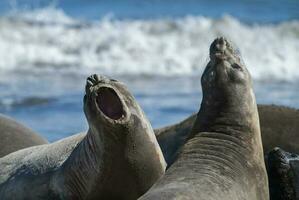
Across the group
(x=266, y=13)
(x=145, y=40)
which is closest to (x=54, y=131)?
(x=145, y=40)

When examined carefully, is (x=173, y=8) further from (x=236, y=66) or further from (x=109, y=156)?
(x=236, y=66)

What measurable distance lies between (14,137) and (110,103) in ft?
8.04

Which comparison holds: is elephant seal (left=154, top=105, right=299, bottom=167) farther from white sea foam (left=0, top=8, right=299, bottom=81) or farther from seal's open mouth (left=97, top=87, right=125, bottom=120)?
white sea foam (left=0, top=8, right=299, bottom=81)

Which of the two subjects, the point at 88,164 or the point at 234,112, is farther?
the point at 88,164

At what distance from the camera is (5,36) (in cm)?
1956

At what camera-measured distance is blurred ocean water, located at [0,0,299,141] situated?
1216 centimetres

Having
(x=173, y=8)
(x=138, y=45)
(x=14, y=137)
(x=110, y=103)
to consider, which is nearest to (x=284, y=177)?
(x=110, y=103)

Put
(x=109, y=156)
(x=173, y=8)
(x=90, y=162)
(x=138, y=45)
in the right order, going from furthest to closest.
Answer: (x=173, y=8)
(x=138, y=45)
(x=90, y=162)
(x=109, y=156)

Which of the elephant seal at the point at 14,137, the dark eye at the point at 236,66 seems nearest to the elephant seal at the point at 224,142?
the dark eye at the point at 236,66

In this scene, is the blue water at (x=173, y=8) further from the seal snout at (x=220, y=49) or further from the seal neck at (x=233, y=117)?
the seal neck at (x=233, y=117)

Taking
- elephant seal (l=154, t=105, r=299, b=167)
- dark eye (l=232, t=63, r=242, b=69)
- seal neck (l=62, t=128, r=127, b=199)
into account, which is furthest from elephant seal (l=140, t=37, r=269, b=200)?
elephant seal (l=154, t=105, r=299, b=167)

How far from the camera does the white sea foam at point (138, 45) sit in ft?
55.3

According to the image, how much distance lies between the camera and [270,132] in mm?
5738

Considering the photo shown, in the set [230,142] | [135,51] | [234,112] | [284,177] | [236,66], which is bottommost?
[135,51]
